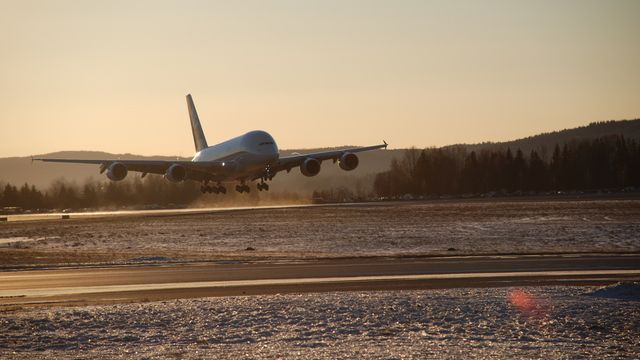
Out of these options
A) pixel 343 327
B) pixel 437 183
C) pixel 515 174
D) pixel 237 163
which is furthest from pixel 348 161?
pixel 515 174

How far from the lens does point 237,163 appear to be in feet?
249

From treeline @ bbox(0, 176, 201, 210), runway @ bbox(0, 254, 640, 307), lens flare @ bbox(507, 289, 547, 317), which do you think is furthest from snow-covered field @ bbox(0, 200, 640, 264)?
treeline @ bbox(0, 176, 201, 210)

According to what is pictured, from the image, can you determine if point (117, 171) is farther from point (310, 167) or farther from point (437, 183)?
point (437, 183)

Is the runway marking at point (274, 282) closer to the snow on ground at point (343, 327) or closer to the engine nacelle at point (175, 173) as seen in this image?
the snow on ground at point (343, 327)

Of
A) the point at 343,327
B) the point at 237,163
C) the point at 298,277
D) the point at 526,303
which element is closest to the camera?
the point at 343,327

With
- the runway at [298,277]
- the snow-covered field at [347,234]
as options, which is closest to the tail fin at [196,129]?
the snow-covered field at [347,234]

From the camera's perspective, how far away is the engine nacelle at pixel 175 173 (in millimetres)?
77188

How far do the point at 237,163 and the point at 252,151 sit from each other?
6.89 ft

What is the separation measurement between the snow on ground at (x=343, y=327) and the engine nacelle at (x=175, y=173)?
54493 millimetres

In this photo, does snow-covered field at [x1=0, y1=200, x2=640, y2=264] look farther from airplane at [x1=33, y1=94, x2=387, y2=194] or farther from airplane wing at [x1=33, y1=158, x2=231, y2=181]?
airplane wing at [x1=33, y1=158, x2=231, y2=181]

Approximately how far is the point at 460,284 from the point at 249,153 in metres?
49.2

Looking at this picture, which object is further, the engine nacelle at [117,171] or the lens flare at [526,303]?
the engine nacelle at [117,171]

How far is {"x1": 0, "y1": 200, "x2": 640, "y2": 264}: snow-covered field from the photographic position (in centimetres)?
4322

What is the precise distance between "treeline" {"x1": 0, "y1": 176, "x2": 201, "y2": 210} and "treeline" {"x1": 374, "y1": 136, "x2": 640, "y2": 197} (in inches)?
1280
